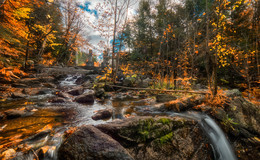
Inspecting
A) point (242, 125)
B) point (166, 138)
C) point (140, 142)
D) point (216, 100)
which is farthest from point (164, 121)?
point (242, 125)

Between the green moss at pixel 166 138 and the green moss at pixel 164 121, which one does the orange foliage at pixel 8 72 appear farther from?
the green moss at pixel 166 138

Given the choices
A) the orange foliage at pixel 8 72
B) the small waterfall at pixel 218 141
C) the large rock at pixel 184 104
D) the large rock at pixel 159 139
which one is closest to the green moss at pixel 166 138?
the large rock at pixel 159 139

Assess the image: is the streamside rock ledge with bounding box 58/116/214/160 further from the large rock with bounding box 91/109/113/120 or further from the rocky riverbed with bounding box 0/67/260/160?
the large rock with bounding box 91/109/113/120

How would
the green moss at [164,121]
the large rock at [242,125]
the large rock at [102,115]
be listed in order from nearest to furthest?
1. the green moss at [164,121]
2. the large rock at [242,125]
3. the large rock at [102,115]

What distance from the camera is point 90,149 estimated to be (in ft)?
5.56

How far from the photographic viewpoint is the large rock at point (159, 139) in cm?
205

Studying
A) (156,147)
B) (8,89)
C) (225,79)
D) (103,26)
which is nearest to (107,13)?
(103,26)

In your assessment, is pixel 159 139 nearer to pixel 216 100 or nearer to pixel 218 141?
pixel 218 141

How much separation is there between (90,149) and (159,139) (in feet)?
4.34

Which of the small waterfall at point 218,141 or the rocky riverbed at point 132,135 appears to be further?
the small waterfall at point 218,141

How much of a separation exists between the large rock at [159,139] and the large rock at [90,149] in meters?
0.32

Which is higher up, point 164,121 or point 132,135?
point 164,121

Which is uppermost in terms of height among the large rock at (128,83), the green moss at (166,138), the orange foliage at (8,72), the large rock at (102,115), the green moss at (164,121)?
the orange foliage at (8,72)

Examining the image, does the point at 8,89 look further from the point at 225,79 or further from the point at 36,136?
the point at 225,79
